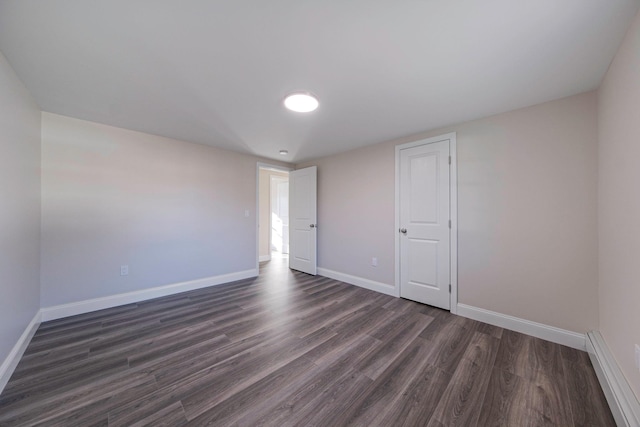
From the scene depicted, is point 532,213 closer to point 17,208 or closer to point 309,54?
point 309,54

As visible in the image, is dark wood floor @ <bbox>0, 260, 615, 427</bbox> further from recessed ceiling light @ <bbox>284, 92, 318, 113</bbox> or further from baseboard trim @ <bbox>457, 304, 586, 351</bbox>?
recessed ceiling light @ <bbox>284, 92, 318, 113</bbox>

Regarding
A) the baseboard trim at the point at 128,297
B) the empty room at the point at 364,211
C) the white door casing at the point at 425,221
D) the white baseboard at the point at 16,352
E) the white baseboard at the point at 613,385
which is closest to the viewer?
the white baseboard at the point at 613,385

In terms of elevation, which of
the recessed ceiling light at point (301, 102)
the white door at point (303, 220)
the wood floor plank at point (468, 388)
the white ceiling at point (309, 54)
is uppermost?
the white ceiling at point (309, 54)

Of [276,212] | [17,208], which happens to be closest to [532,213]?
[17,208]

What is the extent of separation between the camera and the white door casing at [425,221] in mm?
2740

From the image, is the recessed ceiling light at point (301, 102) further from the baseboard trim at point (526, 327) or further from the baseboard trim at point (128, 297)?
the baseboard trim at point (128, 297)

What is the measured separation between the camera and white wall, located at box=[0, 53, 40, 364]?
1583 millimetres

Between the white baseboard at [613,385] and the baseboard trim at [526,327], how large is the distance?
128 millimetres

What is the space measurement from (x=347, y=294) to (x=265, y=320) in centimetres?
129

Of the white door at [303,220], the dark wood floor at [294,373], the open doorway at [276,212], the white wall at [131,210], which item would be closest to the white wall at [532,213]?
the dark wood floor at [294,373]

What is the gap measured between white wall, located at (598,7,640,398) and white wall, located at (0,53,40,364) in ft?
12.9

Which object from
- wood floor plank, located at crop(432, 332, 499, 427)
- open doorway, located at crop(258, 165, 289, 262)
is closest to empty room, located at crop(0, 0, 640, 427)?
wood floor plank, located at crop(432, 332, 499, 427)

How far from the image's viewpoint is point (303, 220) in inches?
178

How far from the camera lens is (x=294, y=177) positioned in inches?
183
